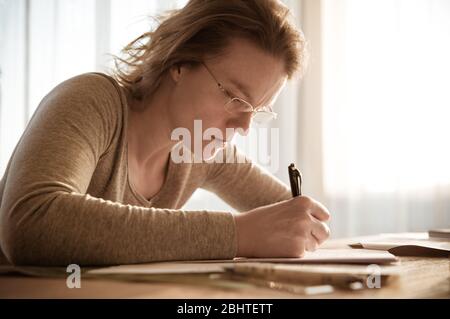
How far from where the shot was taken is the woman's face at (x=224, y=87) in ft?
3.59

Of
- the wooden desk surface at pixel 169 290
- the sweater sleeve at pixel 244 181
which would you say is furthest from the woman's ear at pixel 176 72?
the wooden desk surface at pixel 169 290

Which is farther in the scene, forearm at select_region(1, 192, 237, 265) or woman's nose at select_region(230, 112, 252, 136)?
woman's nose at select_region(230, 112, 252, 136)

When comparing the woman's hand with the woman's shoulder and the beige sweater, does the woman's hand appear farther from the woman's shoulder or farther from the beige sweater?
the woman's shoulder

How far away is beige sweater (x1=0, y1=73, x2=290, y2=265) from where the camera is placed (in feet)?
2.30

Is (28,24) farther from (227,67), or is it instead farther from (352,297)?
(352,297)

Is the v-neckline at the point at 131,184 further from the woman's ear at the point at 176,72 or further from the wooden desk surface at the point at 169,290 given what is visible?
the wooden desk surface at the point at 169,290

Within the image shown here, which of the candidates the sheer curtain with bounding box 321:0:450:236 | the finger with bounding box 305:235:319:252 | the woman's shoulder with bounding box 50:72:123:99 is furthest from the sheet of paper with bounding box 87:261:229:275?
the sheer curtain with bounding box 321:0:450:236

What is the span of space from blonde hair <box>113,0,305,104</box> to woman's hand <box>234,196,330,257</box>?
41 centimetres

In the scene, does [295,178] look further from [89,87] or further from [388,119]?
[388,119]

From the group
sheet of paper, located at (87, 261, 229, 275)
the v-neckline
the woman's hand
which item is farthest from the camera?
the v-neckline

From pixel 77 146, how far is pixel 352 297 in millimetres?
538

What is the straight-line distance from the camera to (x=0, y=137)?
2.50m

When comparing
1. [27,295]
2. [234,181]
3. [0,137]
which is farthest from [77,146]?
[0,137]

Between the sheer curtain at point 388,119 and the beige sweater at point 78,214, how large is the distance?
2.31m
